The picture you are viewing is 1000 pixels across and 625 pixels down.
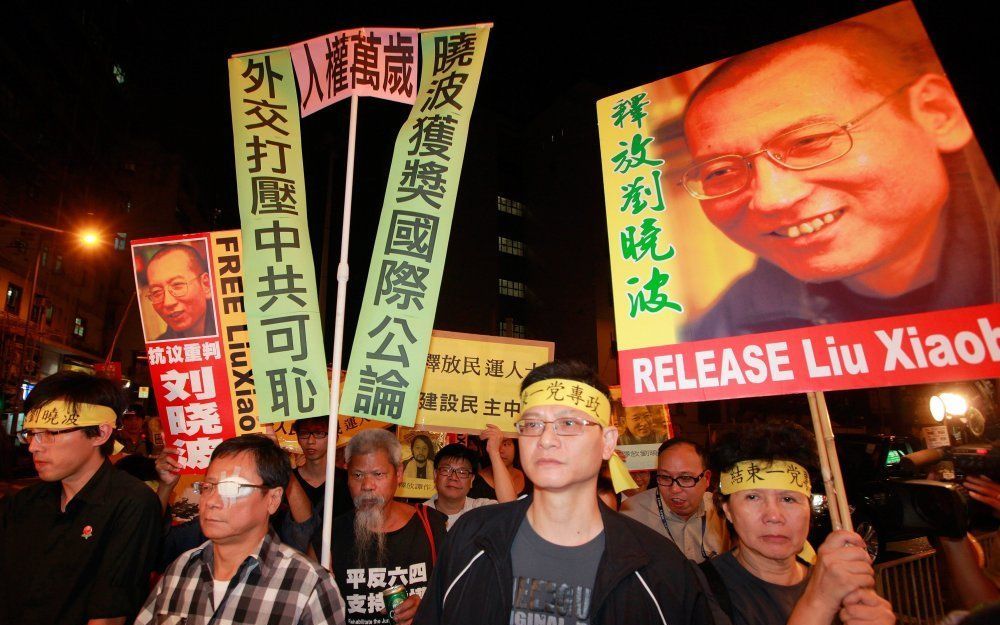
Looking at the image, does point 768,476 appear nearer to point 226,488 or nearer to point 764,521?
point 764,521

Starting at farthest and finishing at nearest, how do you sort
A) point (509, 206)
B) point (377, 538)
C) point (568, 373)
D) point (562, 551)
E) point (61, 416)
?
point (509, 206), point (377, 538), point (61, 416), point (568, 373), point (562, 551)

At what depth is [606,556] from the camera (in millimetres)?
1976

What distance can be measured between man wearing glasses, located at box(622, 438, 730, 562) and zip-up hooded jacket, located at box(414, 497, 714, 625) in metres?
1.90

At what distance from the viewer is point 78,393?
318 cm

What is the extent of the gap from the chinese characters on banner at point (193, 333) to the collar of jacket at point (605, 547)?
2.75 meters

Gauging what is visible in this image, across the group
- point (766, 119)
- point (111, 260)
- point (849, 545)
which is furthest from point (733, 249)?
point (111, 260)

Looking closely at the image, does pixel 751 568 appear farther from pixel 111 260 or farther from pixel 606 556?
pixel 111 260

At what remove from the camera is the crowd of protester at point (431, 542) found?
6.44ft

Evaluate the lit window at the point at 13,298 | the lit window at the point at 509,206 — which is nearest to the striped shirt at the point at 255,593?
the lit window at the point at 13,298

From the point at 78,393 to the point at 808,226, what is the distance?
4274 mm

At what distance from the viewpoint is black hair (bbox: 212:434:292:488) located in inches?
106

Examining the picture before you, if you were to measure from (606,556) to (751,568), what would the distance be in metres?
1.01

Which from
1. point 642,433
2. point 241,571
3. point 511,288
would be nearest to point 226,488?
point 241,571

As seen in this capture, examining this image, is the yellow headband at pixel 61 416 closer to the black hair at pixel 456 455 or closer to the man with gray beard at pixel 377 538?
the man with gray beard at pixel 377 538
